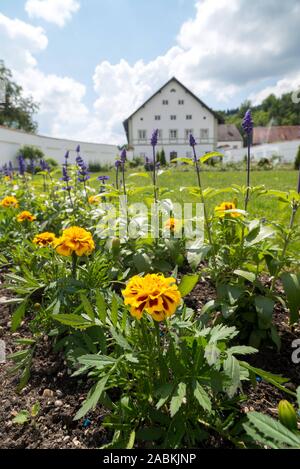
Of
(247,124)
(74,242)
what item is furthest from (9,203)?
(247,124)

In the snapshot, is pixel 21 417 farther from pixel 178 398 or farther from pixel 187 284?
pixel 187 284

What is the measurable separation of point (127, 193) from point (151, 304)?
1.42 m

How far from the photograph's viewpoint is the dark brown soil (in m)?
1.20

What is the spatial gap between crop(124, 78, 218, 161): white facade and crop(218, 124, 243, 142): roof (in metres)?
11.5

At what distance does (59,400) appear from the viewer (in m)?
1.38

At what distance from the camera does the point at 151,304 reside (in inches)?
39.7

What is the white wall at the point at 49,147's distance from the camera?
17.3 meters

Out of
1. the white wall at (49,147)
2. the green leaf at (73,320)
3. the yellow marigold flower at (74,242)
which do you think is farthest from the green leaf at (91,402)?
the white wall at (49,147)

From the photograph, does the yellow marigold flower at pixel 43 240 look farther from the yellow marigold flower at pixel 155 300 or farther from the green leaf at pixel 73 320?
the yellow marigold flower at pixel 155 300

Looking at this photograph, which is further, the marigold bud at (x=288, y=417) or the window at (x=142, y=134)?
the window at (x=142, y=134)

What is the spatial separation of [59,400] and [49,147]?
2279 cm

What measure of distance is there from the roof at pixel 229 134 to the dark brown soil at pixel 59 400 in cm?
4321

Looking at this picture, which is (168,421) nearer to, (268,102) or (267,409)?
(267,409)

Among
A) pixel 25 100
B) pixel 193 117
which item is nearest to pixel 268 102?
pixel 193 117
